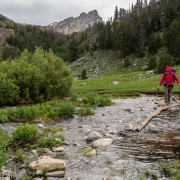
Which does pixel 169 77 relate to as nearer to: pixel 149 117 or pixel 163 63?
pixel 149 117

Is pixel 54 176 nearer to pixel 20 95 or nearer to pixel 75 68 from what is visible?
pixel 20 95

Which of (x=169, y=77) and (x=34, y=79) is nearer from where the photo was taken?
(x=169, y=77)

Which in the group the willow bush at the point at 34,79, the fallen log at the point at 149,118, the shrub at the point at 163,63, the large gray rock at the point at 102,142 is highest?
the shrub at the point at 163,63

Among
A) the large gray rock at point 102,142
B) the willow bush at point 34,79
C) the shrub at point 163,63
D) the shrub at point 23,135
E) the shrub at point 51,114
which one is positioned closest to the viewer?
the large gray rock at point 102,142

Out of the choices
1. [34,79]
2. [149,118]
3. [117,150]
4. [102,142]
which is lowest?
[117,150]

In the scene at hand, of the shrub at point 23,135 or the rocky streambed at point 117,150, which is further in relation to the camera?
the shrub at point 23,135

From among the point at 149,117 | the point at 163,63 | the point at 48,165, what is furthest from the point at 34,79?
the point at 163,63

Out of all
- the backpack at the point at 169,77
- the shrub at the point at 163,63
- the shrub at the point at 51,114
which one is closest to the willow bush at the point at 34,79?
the shrub at the point at 51,114

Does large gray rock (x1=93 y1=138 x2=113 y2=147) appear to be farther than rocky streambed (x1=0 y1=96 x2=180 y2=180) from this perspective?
Yes

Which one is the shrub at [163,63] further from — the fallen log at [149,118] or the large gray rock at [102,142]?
the large gray rock at [102,142]

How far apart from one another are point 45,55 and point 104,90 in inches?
501

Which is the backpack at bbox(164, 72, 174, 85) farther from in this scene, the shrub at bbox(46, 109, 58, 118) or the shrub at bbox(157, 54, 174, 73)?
the shrub at bbox(157, 54, 174, 73)

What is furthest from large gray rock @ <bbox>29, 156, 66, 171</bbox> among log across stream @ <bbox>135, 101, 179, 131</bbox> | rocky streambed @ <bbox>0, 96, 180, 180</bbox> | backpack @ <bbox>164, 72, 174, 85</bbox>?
backpack @ <bbox>164, 72, 174, 85</bbox>

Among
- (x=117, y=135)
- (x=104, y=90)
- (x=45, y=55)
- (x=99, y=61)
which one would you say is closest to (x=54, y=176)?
(x=117, y=135)
